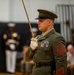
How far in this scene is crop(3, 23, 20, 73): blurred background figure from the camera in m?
8.09

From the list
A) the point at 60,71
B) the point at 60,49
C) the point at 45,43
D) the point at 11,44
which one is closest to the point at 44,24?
the point at 45,43

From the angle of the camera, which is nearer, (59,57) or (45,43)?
(59,57)

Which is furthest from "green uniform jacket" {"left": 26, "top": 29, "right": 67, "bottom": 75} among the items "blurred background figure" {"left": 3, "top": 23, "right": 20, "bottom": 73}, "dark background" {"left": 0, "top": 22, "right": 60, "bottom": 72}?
"dark background" {"left": 0, "top": 22, "right": 60, "bottom": 72}

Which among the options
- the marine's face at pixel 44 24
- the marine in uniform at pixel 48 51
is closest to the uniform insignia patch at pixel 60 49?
the marine in uniform at pixel 48 51

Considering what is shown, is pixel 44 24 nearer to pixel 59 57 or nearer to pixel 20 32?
pixel 59 57

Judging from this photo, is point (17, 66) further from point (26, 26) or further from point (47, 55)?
point (47, 55)

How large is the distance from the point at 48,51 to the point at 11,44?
531 cm

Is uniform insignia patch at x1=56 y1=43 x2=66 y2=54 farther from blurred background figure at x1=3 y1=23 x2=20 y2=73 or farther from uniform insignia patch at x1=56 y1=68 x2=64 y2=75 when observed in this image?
blurred background figure at x1=3 y1=23 x2=20 y2=73

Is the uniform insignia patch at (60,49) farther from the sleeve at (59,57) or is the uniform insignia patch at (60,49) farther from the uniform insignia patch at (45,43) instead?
the uniform insignia patch at (45,43)

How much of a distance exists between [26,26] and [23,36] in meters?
0.31

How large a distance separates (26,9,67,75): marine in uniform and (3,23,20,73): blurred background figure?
17.0 ft

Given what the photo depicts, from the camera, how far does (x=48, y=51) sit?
281 cm

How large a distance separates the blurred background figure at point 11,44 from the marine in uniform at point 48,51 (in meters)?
5.18

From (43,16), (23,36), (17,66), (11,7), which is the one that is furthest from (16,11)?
(43,16)
